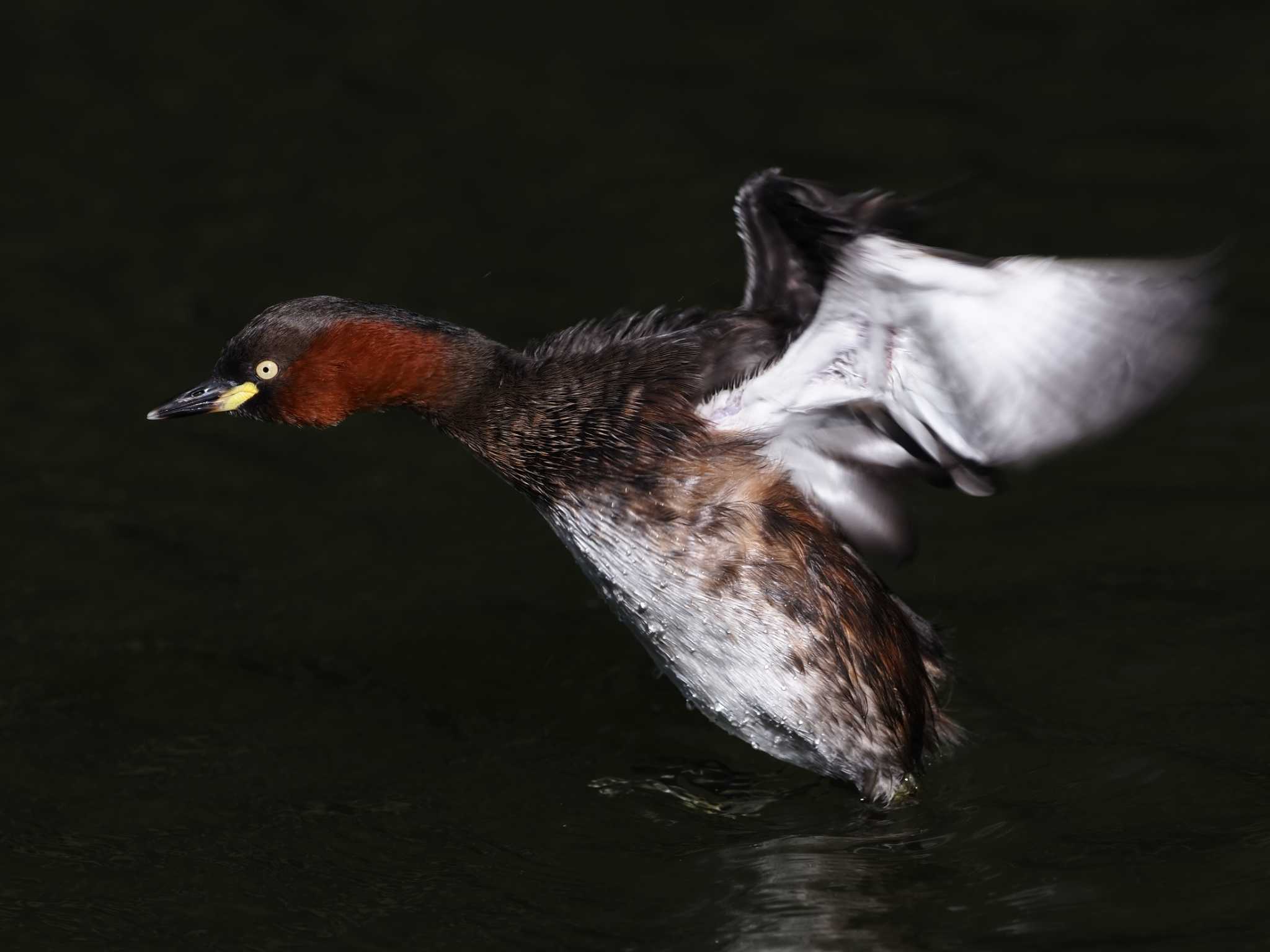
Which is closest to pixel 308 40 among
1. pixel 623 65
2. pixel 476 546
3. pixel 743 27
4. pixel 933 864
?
pixel 623 65

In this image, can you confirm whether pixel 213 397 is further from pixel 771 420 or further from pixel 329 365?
pixel 771 420

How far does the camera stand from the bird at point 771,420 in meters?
5.48

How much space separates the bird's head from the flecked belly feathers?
62 cm

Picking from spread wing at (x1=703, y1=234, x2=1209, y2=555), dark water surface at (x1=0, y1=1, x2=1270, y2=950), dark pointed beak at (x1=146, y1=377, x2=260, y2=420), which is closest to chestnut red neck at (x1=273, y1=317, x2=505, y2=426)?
dark pointed beak at (x1=146, y1=377, x2=260, y2=420)

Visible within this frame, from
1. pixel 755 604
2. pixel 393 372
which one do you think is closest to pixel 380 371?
pixel 393 372

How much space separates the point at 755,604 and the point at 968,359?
105cm

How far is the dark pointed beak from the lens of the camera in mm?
6238

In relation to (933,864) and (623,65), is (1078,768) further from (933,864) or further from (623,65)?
(623,65)

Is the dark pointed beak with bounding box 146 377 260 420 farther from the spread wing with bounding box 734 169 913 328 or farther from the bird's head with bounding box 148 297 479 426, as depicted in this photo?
the spread wing with bounding box 734 169 913 328

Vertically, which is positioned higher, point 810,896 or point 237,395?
point 237,395

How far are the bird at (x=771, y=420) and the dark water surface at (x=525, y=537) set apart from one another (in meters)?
0.52

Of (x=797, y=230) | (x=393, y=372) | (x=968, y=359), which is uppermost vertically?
(x=797, y=230)

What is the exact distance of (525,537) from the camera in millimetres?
8047

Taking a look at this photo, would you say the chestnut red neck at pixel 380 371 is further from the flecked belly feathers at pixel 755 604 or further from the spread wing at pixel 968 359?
the spread wing at pixel 968 359
